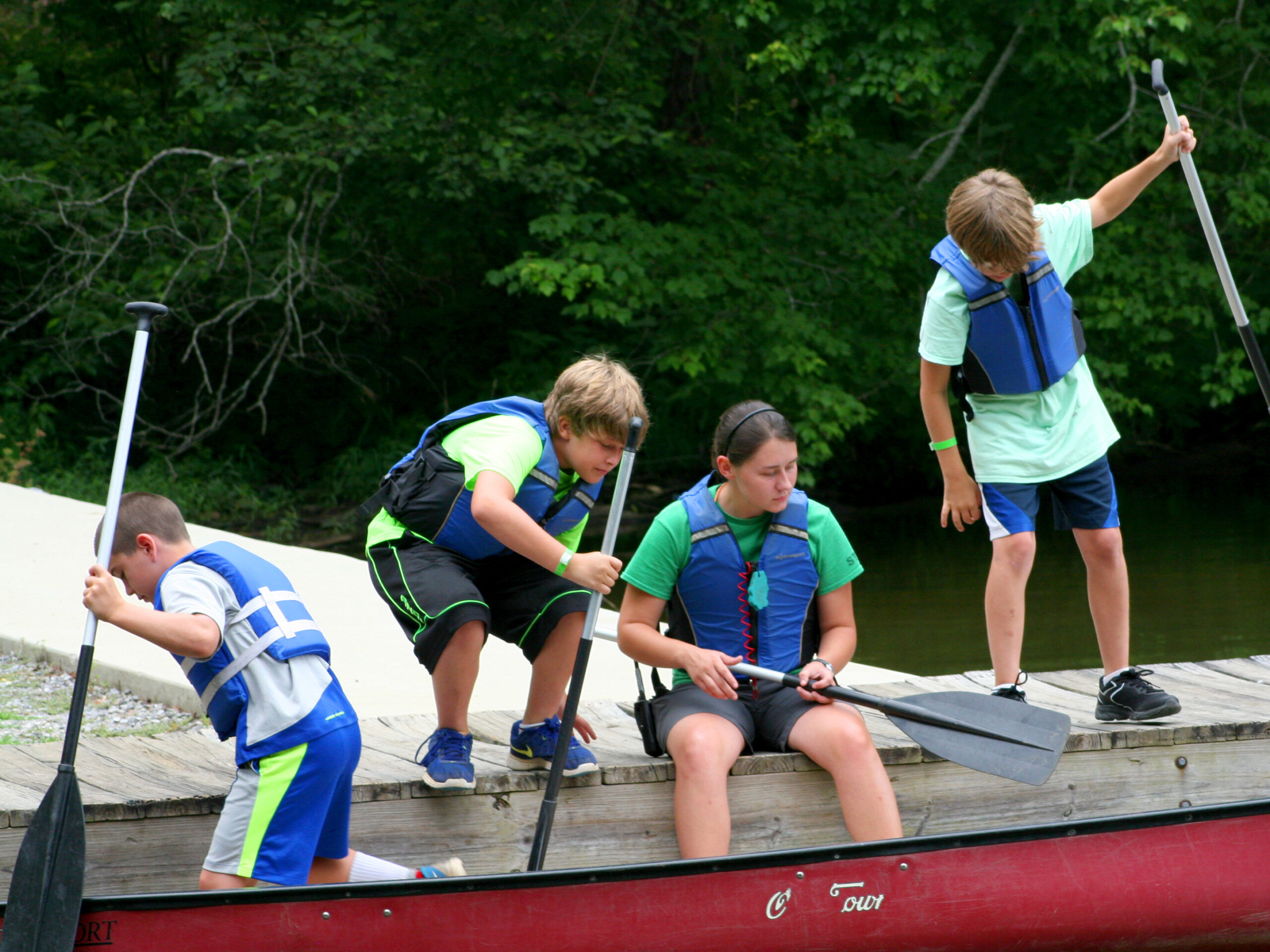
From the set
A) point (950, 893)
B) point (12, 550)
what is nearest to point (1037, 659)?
point (950, 893)

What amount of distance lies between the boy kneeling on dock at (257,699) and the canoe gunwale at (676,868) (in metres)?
0.10

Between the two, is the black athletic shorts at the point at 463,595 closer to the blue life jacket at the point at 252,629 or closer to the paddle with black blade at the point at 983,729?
the blue life jacket at the point at 252,629

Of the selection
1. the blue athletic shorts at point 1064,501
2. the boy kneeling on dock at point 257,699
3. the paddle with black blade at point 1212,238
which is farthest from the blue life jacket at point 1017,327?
the boy kneeling on dock at point 257,699

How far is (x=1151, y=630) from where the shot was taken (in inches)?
327

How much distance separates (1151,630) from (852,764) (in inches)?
224

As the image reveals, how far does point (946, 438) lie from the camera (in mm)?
3668

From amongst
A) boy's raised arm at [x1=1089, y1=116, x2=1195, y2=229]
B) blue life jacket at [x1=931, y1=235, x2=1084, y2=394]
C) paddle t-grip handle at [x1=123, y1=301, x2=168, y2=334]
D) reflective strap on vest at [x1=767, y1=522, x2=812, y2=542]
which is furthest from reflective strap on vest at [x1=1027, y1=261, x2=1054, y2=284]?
paddle t-grip handle at [x1=123, y1=301, x2=168, y2=334]

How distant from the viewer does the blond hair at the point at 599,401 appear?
3176 millimetres

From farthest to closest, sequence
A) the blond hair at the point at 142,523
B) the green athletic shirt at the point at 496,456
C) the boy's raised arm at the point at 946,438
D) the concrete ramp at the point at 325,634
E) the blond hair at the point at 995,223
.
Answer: the concrete ramp at the point at 325,634 → the boy's raised arm at the point at 946,438 → the blond hair at the point at 995,223 → the green athletic shirt at the point at 496,456 → the blond hair at the point at 142,523

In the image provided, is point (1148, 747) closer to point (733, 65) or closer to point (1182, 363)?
point (733, 65)

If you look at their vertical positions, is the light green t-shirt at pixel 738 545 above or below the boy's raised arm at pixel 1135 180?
below

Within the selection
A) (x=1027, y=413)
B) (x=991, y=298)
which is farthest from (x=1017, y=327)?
(x=1027, y=413)

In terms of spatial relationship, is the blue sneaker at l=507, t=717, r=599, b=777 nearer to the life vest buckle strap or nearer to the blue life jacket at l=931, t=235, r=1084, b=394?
the life vest buckle strap

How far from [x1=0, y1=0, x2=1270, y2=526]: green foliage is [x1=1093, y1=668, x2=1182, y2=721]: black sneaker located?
24.3 ft
